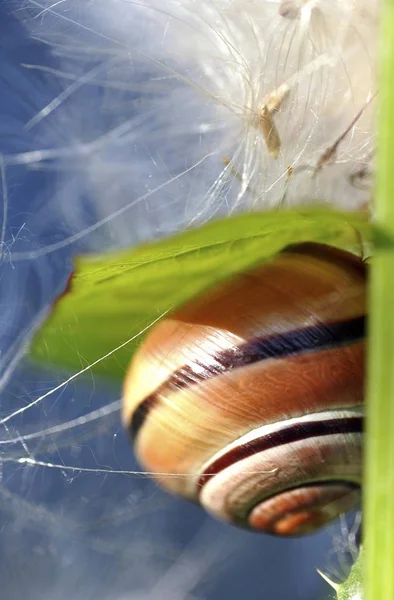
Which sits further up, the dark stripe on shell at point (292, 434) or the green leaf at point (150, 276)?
the green leaf at point (150, 276)

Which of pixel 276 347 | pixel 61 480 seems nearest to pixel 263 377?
pixel 276 347

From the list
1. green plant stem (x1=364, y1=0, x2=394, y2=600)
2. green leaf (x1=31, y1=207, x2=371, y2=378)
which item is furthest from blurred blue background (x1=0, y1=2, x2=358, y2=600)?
green plant stem (x1=364, y1=0, x2=394, y2=600)

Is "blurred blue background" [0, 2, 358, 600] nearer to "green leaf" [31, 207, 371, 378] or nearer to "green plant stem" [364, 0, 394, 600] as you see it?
"green leaf" [31, 207, 371, 378]

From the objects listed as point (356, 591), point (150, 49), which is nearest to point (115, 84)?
point (150, 49)

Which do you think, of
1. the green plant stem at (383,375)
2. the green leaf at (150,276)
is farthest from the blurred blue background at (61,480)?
the green plant stem at (383,375)

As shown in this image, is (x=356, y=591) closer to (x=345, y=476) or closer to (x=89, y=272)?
(x=345, y=476)

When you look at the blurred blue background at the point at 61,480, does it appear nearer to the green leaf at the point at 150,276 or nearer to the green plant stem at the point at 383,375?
the green leaf at the point at 150,276
